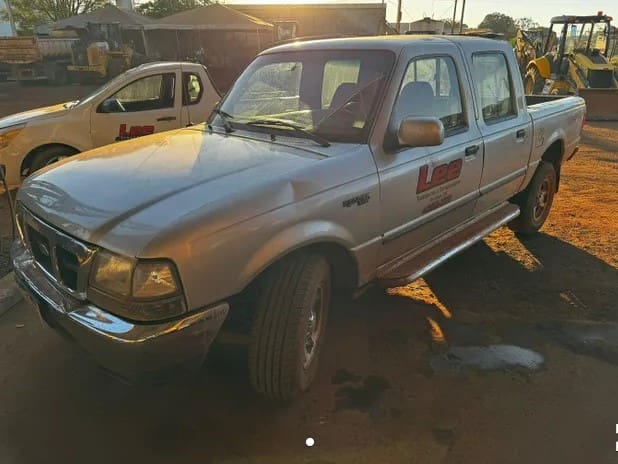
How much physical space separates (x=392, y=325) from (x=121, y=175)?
2.11 meters

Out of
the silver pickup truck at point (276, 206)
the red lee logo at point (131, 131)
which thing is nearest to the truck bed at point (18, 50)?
the red lee logo at point (131, 131)

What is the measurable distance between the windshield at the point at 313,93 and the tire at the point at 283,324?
86 cm

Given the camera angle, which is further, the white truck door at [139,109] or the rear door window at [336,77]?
the white truck door at [139,109]

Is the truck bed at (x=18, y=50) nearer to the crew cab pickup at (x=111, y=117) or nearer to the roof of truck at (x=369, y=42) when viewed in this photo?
the crew cab pickup at (x=111, y=117)

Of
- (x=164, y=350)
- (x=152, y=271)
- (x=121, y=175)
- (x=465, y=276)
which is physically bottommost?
(x=465, y=276)

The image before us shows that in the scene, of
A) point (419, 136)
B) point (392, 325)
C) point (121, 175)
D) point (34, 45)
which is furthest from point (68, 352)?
point (34, 45)

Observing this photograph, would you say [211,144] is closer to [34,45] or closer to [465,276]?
[465,276]

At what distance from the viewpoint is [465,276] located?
448cm

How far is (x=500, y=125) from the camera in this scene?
4.12 m

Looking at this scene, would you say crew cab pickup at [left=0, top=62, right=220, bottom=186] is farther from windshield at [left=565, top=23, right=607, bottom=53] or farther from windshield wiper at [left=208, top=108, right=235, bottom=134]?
windshield at [left=565, top=23, right=607, bottom=53]

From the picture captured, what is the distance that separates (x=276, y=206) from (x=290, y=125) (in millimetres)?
945

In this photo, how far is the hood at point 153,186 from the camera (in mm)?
2209

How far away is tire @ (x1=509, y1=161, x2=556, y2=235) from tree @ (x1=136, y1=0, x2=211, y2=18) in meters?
46.0

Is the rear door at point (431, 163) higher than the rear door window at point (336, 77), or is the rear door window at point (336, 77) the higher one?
the rear door window at point (336, 77)
